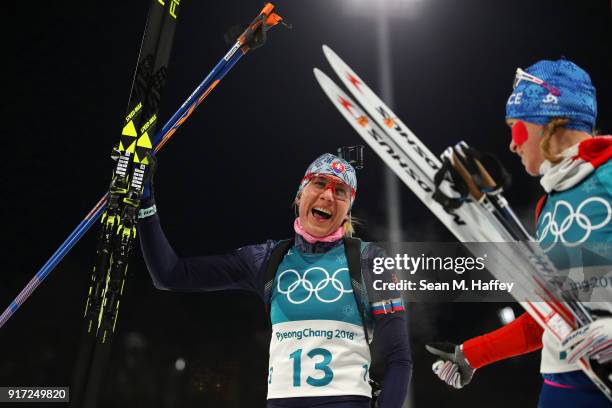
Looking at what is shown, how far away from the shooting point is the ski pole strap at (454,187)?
5.65 feet

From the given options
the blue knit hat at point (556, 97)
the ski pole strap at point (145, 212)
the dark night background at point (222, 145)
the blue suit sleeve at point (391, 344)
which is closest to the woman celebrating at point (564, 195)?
the blue knit hat at point (556, 97)

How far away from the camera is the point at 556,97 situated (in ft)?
5.97

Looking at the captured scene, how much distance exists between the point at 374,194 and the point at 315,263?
314 centimetres

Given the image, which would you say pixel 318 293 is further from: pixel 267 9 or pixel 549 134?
pixel 267 9

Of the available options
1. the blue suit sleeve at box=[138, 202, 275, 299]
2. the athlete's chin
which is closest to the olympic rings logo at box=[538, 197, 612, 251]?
the athlete's chin

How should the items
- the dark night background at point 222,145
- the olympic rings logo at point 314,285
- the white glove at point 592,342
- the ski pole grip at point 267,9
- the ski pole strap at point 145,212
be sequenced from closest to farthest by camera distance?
1. the white glove at point 592,342
2. the olympic rings logo at point 314,285
3. the ski pole strap at point 145,212
4. the ski pole grip at point 267,9
5. the dark night background at point 222,145

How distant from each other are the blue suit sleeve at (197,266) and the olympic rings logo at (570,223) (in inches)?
45.6

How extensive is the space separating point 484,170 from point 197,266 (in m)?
1.32

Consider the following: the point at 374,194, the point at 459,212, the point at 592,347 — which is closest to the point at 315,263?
the point at 459,212

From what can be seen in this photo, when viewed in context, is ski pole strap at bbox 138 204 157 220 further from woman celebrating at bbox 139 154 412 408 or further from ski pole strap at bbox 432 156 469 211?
ski pole strap at bbox 432 156 469 211

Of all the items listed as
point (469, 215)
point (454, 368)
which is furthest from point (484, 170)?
point (454, 368)

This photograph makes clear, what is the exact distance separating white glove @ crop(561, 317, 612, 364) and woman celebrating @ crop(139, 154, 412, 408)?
756 millimetres

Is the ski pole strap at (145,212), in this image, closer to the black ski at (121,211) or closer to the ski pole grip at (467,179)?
the black ski at (121,211)

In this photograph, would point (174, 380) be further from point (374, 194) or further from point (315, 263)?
point (315, 263)
